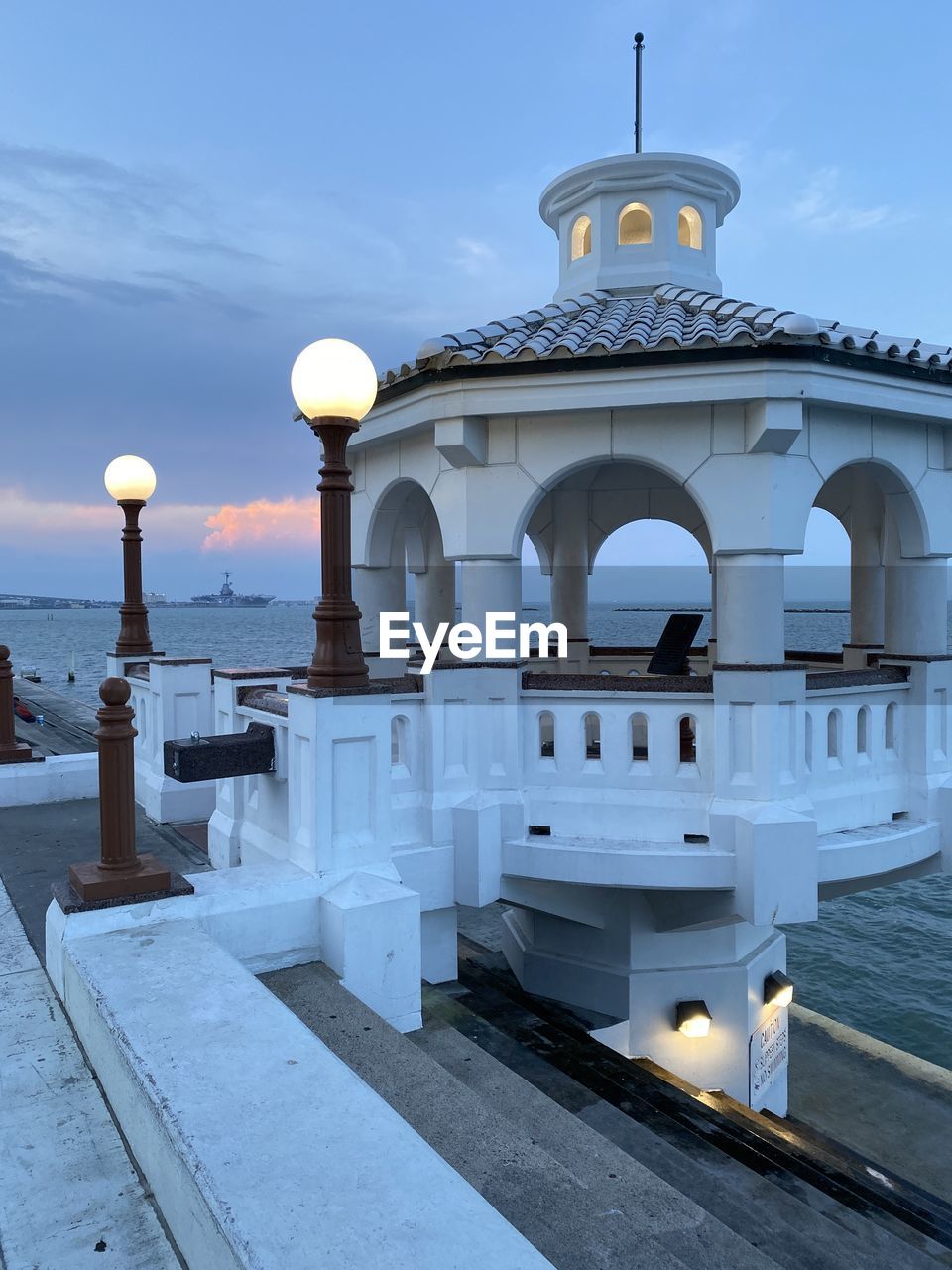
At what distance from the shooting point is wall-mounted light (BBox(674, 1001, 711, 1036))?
25.3 feet

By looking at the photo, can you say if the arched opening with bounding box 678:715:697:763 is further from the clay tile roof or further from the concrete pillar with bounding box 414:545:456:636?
the concrete pillar with bounding box 414:545:456:636

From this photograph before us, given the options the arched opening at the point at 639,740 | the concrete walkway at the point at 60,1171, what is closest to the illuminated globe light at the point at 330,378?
the arched opening at the point at 639,740

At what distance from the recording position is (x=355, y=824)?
5.66 m

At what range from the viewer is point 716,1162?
15.9ft

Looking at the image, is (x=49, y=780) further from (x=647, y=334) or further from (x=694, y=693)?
(x=647, y=334)

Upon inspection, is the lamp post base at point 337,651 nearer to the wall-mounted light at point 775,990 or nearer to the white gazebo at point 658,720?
the white gazebo at point 658,720

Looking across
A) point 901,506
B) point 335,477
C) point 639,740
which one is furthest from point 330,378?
point 639,740

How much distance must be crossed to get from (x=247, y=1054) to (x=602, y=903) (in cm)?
493

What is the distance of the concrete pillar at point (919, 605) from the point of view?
7.82 m

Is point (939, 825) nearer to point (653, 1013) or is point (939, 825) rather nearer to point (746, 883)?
point (746, 883)

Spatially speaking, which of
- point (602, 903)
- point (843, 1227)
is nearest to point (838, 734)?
point (602, 903)

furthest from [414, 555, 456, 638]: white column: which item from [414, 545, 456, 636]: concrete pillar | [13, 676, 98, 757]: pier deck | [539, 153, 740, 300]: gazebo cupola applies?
[13, 676, 98, 757]: pier deck

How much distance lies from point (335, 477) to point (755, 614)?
127 inches

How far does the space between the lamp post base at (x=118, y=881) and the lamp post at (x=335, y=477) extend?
4.58ft
